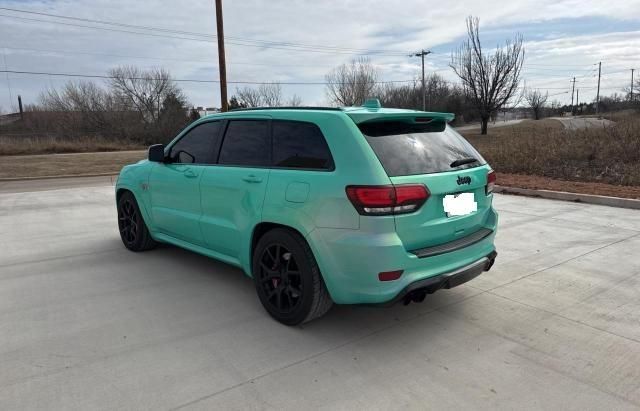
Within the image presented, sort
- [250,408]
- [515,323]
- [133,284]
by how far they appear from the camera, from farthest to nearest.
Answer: [133,284] < [515,323] < [250,408]

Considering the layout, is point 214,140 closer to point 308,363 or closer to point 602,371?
point 308,363

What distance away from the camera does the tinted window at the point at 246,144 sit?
142 inches

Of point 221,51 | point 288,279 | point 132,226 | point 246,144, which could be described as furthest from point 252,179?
point 221,51

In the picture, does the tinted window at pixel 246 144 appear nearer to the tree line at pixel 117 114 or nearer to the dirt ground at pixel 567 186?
the dirt ground at pixel 567 186

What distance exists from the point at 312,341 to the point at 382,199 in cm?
119

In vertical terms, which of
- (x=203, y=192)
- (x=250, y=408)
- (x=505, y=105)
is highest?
(x=505, y=105)

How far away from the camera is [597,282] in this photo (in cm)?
418

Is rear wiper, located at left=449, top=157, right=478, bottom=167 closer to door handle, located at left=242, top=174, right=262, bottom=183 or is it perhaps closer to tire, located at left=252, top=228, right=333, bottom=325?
tire, located at left=252, top=228, right=333, bottom=325

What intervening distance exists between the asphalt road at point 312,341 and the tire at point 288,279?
0.54ft

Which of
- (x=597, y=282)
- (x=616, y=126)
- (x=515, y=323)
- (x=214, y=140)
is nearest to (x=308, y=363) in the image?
(x=515, y=323)

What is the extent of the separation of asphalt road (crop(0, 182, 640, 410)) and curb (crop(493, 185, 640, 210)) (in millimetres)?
3084

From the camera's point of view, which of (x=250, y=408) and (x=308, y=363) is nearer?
(x=250, y=408)

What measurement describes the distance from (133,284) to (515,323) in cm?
354

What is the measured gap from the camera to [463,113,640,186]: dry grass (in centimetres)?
1016
